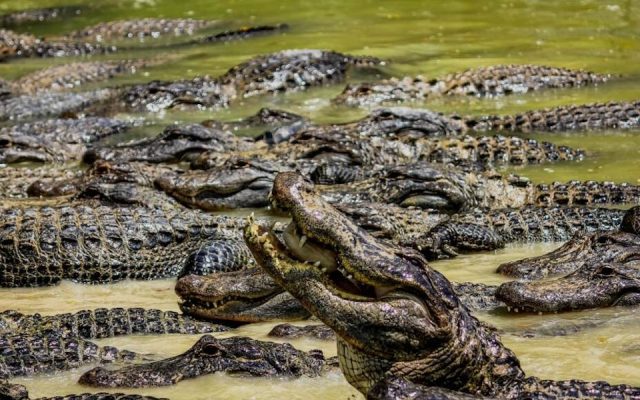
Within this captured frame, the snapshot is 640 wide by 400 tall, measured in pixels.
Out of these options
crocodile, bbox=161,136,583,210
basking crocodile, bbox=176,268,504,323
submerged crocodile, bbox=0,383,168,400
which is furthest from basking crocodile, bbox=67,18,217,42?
submerged crocodile, bbox=0,383,168,400

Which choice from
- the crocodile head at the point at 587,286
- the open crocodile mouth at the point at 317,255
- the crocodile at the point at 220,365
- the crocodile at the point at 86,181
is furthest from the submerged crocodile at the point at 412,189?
the open crocodile mouth at the point at 317,255

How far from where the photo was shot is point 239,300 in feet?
21.3

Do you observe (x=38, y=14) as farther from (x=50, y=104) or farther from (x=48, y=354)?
(x=48, y=354)

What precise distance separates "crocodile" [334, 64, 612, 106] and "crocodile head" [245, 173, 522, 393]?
925cm

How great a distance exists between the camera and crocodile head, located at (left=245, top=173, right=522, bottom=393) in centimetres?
432

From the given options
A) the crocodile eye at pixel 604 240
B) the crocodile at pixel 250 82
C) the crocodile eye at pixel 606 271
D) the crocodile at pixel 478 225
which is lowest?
the crocodile at pixel 250 82

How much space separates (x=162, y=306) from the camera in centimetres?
717

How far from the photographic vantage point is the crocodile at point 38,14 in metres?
22.5

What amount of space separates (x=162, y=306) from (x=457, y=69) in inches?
350

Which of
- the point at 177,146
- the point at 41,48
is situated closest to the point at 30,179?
the point at 177,146

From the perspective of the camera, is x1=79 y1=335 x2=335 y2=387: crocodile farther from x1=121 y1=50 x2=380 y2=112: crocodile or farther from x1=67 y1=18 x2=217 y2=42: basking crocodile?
x1=67 y1=18 x2=217 y2=42: basking crocodile

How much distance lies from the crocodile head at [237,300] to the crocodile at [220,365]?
3.32 ft

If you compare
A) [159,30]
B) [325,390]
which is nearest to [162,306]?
[325,390]

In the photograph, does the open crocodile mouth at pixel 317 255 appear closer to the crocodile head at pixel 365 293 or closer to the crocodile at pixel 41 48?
the crocodile head at pixel 365 293
